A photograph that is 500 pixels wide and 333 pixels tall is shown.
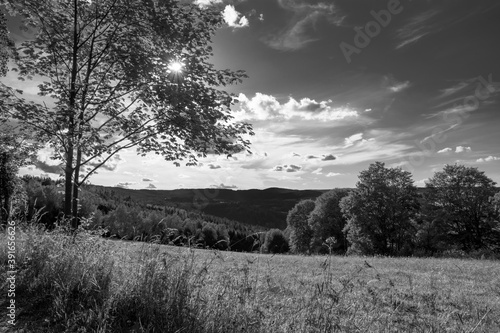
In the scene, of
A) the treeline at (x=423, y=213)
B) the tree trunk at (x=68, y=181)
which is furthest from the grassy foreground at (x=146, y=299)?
the treeline at (x=423, y=213)

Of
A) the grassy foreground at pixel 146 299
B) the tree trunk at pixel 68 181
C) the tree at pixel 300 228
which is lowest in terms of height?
the tree at pixel 300 228

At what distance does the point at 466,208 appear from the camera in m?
35.3

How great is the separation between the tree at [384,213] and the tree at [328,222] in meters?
9.80

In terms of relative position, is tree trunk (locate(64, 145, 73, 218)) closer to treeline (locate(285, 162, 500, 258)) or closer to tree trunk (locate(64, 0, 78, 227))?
tree trunk (locate(64, 0, 78, 227))

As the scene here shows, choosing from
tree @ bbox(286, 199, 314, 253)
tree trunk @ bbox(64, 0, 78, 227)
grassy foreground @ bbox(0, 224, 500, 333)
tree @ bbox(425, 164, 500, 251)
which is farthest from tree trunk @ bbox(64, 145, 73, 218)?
tree @ bbox(286, 199, 314, 253)

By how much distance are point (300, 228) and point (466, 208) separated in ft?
87.6

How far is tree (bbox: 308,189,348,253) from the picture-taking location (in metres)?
48.2

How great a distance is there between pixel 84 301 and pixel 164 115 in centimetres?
492

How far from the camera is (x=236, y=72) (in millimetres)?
8109

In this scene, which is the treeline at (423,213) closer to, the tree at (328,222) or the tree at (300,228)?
the tree at (328,222)

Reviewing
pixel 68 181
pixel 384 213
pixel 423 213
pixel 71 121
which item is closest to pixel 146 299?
pixel 71 121

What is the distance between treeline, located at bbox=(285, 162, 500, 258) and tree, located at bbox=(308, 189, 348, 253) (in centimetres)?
883

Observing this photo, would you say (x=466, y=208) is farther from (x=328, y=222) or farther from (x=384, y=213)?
(x=328, y=222)

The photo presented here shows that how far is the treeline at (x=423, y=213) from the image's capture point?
114ft
